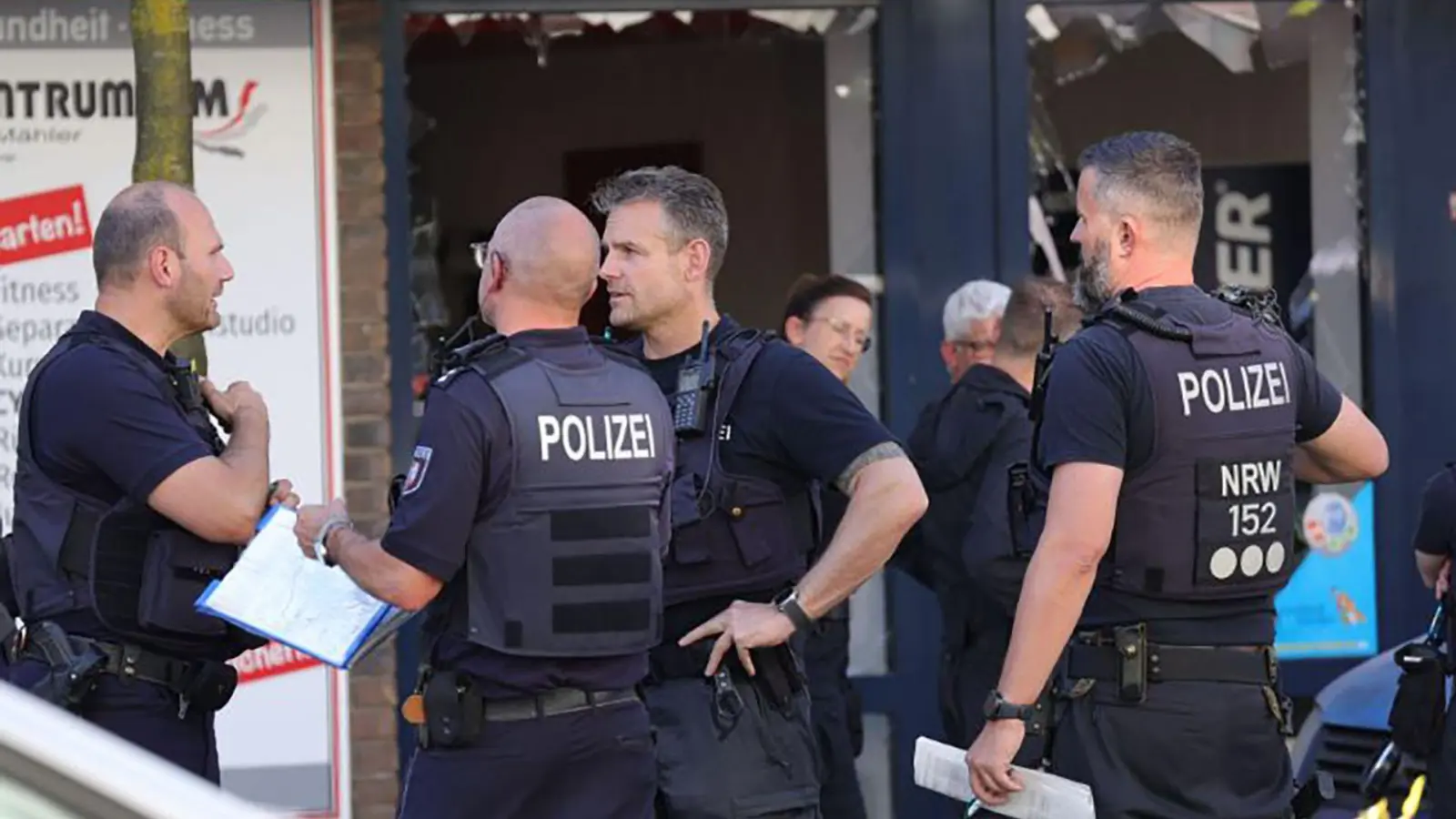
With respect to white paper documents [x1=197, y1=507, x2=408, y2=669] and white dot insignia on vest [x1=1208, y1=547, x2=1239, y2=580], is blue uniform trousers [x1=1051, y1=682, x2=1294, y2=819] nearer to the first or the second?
white dot insignia on vest [x1=1208, y1=547, x2=1239, y2=580]

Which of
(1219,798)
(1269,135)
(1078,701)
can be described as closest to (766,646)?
(1078,701)

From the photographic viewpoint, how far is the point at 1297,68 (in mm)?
8797

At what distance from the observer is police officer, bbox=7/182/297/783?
4992mm

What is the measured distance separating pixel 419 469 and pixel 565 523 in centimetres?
31

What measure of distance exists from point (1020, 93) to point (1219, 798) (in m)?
4.04

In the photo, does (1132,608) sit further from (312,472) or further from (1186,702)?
(312,472)

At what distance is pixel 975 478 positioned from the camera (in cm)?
699

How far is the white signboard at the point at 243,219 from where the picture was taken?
7742 mm

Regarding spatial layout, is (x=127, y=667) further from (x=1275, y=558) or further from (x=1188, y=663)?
(x=1275, y=558)

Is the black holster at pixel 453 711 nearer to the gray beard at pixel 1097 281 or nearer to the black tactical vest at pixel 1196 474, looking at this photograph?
the black tactical vest at pixel 1196 474

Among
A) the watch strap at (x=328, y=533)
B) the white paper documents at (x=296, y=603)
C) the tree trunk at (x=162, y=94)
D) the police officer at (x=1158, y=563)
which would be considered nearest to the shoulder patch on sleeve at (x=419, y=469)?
the watch strap at (x=328, y=533)

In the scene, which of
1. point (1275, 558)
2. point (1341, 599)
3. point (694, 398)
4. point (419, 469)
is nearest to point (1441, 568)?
point (1275, 558)

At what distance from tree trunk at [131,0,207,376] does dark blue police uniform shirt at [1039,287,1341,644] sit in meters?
2.18

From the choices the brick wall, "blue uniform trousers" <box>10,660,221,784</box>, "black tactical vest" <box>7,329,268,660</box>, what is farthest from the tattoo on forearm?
the brick wall
